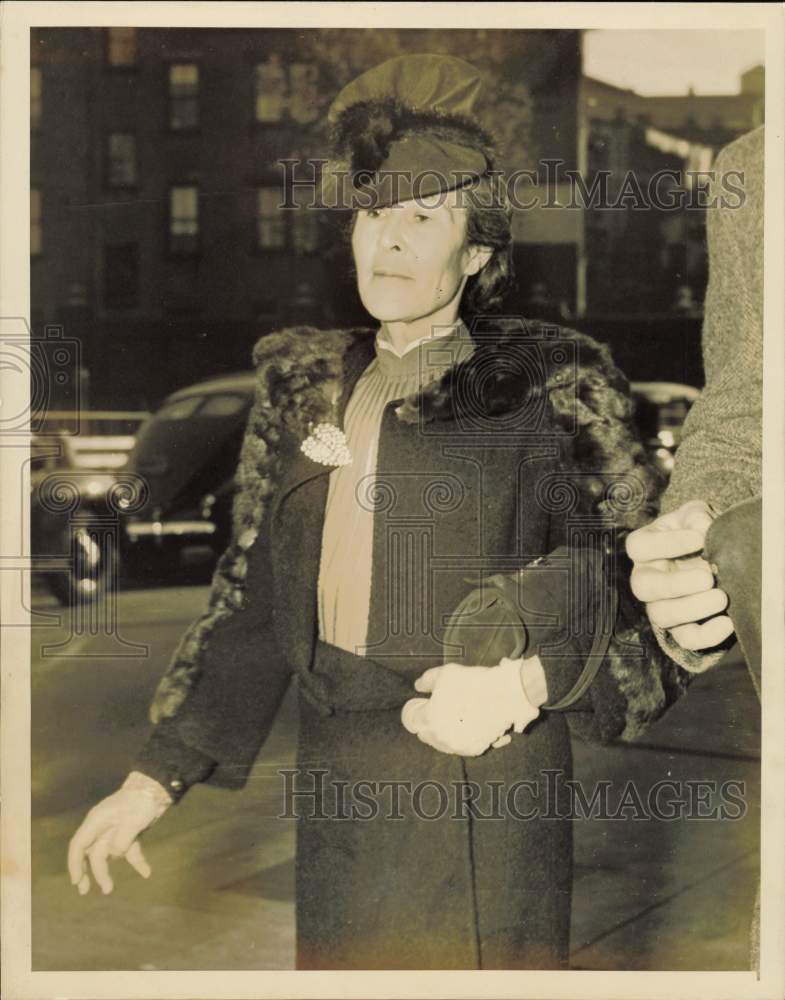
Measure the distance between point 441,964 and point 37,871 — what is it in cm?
90

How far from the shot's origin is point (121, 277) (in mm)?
2736

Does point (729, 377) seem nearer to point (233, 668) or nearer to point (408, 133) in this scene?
point (408, 133)

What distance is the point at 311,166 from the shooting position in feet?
8.84

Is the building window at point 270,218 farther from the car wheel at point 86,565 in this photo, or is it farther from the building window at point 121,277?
the car wheel at point 86,565

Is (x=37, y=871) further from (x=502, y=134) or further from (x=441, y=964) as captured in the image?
(x=502, y=134)

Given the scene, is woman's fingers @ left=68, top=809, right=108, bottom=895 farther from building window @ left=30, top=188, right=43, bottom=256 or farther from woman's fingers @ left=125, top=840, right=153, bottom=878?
building window @ left=30, top=188, right=43, bottom=256

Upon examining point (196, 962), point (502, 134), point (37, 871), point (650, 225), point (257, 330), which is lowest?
point (196, 962)

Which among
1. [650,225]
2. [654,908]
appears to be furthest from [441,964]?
[650,225]

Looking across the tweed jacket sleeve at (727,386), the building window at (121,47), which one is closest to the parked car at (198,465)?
Result: the building window at (121,47)

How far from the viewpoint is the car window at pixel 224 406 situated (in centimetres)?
270

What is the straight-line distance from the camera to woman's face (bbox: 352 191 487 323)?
8.81 feet

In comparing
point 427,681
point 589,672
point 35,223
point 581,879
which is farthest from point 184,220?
point 581,879

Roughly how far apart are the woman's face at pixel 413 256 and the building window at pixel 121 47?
598mm

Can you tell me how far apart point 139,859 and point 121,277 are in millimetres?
1260
